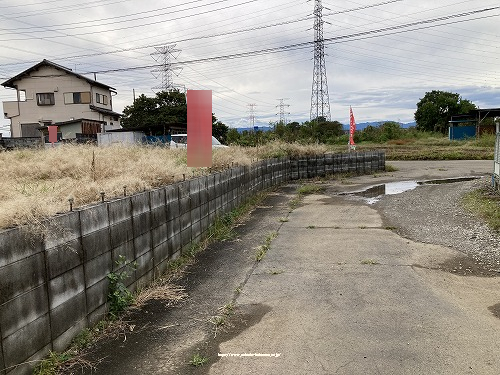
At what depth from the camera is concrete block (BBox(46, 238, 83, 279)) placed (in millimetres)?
2922

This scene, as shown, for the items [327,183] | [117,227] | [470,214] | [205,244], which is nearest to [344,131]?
[327,183]

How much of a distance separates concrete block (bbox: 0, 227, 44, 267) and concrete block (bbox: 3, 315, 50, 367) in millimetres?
490

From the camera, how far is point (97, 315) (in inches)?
140

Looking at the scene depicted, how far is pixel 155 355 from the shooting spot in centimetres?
319

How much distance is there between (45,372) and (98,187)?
206cm

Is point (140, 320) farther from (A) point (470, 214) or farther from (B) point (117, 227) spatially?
(A) point (470, 214)

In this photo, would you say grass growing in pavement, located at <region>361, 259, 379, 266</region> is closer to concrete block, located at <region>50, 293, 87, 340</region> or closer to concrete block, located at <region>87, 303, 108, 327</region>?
concrete block, located at <region>87, 303, 108, 327</region>

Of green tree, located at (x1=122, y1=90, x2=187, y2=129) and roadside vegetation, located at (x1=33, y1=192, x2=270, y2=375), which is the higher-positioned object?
green tree, located at (x1=122, y1=90, x2=187, y2=129)

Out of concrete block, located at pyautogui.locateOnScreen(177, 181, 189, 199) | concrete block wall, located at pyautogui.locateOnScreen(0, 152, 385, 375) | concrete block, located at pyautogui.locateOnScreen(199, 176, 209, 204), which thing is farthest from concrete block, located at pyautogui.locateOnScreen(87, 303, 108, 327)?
concrete block, located at pyautogui.locateOnScreen(199, 176, 209, 204)

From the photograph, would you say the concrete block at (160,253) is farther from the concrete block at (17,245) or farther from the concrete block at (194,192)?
the concrete block at (17,245)

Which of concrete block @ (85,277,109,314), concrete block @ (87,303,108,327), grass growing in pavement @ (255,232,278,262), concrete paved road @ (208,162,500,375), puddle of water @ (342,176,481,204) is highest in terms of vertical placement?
concrete block @ (85,277,109,314)

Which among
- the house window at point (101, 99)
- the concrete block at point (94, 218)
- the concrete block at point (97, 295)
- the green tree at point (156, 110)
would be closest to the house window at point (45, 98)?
the house window at point (101, 99)

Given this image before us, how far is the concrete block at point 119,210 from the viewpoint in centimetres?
379

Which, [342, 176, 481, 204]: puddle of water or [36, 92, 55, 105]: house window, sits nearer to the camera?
[342, 176, 481, 204]: puddle of water
